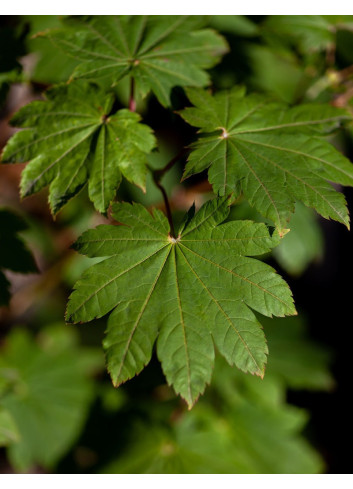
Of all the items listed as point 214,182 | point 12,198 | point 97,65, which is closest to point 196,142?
point 214,182

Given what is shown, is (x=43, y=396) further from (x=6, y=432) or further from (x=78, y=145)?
(x=78, y=145)

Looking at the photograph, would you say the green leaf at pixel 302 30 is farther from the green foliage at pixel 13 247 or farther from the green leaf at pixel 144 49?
the green foliage at pixel 13 247

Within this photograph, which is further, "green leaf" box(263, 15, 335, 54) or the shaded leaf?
"green leaf" box(263, 15, 335, 54)

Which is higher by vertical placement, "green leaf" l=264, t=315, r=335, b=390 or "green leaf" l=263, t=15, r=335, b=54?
"green leaf" l=263, t=15, r=335, b=54

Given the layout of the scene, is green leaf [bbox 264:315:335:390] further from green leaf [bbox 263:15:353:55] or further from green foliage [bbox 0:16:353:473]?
green leaf [bbox 263:15:353:55]

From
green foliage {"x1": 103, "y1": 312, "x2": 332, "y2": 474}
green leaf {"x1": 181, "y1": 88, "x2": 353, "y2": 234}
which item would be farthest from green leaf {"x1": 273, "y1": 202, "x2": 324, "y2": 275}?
green leaf {"x1": 181, "y1": 88, "x2": 353, "y2": 234}

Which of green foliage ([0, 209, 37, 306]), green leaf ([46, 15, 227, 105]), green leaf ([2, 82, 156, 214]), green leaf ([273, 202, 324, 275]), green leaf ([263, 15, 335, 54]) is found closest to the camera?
green leaf ([2, 82, 156, 214])

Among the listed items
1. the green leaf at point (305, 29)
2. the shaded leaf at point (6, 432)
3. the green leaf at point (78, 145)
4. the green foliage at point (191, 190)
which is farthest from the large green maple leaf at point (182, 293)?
the green leaf at point (305, 29)

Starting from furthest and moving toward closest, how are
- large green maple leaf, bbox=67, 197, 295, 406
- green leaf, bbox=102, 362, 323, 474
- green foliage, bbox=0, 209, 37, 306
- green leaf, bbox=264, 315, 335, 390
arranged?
1. green leaf, bbox=264, 315, 335, 390
2. green leaf, bbox=102, 362, 323, 474
3. green foliage, bbox=0, 209, 37, 306
4. large green maple leaf, bbox=67, 197, 295, 406
